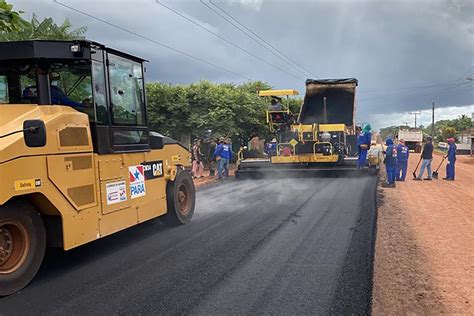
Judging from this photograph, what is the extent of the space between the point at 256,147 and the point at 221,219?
85.2 ft

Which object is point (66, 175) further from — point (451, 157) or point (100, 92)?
point (451, 157)

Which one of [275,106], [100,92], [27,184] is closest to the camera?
[27,184]

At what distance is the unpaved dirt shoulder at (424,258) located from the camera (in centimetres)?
418

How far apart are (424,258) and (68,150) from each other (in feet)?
14.6

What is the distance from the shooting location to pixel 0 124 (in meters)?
4.64

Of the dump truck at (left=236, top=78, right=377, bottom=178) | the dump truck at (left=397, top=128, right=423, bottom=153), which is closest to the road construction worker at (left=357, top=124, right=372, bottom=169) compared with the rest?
the dump truck at (left=236, top=78, right=377, bottom=178)

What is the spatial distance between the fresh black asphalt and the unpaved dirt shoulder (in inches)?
7.8

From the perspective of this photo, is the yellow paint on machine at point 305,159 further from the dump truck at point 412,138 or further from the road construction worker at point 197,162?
the dump truck at point 412,138

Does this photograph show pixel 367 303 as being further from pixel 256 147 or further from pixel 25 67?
pixel 256 147

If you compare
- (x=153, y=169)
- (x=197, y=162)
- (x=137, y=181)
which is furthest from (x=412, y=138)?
(x=137, y=181)

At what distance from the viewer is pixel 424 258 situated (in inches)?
221

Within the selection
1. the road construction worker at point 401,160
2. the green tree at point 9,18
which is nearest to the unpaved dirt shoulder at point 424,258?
the road construction worker at point 401,160

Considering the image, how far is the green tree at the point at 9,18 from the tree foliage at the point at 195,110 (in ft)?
48.1

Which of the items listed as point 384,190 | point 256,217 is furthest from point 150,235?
point 384,190
